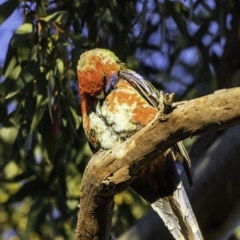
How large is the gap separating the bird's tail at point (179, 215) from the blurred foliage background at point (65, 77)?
66cm

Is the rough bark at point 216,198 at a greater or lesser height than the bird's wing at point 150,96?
lesser

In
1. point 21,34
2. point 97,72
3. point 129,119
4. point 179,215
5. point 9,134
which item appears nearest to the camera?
point 179,215

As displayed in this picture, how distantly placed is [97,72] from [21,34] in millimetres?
535

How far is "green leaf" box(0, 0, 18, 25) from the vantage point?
2.99 m

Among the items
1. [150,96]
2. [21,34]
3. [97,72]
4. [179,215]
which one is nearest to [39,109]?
[21,34]

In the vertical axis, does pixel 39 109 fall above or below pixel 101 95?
below

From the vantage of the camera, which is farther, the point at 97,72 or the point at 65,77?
the point at 65,77

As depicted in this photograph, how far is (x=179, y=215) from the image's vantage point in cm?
227

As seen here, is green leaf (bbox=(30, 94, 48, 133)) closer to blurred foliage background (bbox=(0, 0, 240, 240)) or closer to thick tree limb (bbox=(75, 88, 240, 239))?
blurred foliage background (bbox=(0, 0, 240, 240))

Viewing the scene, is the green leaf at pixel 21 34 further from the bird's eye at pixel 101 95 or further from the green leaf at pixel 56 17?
the bird's eye at pixel 101 95

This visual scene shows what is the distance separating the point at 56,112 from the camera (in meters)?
2.95

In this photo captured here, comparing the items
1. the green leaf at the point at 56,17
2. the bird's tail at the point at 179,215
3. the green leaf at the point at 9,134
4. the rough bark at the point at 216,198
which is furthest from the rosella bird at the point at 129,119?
the green leaf at the point at 9,134

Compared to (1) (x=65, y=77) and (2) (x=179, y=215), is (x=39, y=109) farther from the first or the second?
(2) (x=179, y=215)

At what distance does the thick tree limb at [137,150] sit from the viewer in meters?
1.80
